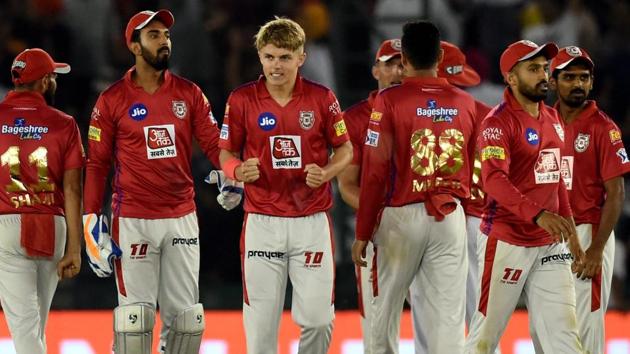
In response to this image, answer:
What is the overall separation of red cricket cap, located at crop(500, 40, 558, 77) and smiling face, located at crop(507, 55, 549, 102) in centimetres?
3

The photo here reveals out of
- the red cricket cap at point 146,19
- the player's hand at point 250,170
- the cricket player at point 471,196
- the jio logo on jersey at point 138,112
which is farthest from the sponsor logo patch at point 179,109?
the cricket player at point 471,196

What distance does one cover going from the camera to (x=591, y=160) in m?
9.70

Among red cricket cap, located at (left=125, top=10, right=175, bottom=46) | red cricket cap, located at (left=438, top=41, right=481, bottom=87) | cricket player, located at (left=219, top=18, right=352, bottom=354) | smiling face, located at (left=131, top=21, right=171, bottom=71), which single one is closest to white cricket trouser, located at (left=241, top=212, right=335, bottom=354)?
cricket player, located at (left=219, top=18, right=352, bottom=354)

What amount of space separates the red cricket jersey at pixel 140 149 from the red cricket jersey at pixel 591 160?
2.68 m

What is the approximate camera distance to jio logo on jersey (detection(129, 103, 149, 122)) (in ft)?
30.5

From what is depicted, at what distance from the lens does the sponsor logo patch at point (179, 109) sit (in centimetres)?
937

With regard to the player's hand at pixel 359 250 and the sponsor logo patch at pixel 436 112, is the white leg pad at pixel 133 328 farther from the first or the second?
the sponsor logo patch at pixel 436 112

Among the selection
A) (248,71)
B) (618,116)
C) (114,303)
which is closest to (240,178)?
(114,303)

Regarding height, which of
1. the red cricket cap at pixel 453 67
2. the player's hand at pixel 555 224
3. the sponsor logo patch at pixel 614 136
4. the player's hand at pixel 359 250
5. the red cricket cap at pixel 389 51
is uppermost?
the red cricket cap at pixel 389 51

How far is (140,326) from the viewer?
9156 mm

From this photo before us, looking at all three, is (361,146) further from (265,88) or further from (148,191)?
(148,191)

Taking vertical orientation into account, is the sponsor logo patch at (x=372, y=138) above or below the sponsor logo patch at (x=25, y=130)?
below

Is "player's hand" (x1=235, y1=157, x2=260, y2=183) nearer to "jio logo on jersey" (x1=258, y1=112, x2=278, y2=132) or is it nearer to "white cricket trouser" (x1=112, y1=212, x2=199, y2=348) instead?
"jio logo on jersey" (x1=258, y1=112, x2=278, y2=132)

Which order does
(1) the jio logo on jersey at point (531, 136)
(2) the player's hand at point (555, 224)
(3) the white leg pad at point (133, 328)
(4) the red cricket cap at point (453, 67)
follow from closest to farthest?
(2) the player's hand at point (555, 224), (1) the jio logo on jersey at point (531, 136), (3) the white leg pad at point (133, 328), (4) the red cricket cap at point (453, 67)
